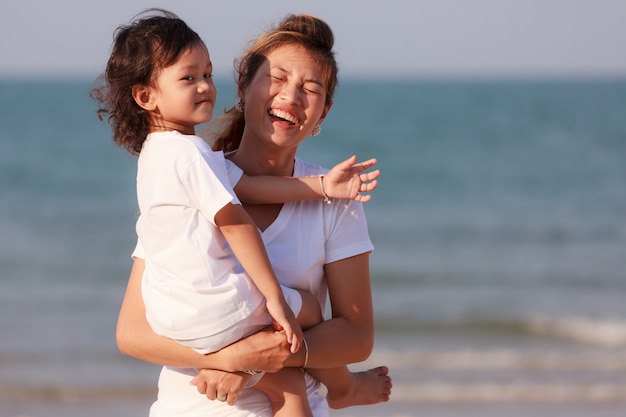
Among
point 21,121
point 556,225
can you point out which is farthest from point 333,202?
point 21,121

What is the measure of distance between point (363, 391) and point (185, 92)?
1.20 metres

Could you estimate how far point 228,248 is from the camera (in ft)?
9.02

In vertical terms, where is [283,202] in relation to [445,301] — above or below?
below

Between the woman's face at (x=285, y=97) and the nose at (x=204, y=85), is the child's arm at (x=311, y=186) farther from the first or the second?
the nose at (x=204, y=85)

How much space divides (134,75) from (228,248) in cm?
58

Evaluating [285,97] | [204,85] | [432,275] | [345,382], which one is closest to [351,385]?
[345,382]

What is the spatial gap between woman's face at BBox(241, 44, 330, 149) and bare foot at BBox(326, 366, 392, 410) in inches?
32.9

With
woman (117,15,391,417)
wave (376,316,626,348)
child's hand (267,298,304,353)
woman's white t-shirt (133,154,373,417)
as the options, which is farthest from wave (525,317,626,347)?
child's hand (267,298,304,353)

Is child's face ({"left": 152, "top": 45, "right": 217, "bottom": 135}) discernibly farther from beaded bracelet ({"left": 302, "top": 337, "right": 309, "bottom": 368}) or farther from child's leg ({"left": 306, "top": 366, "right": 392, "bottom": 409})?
child's leg ({"left": 306, "top": 366, "right": 392, "bottom": 409})

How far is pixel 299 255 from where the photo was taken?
2920mm

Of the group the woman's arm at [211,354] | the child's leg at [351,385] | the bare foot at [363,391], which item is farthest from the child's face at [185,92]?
the bare foot at [363,391]

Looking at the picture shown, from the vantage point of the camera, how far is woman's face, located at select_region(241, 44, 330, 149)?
9.76 feet

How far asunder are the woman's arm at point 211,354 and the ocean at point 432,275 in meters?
4.23

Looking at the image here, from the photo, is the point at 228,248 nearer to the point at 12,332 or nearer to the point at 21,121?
the point at 12,332
